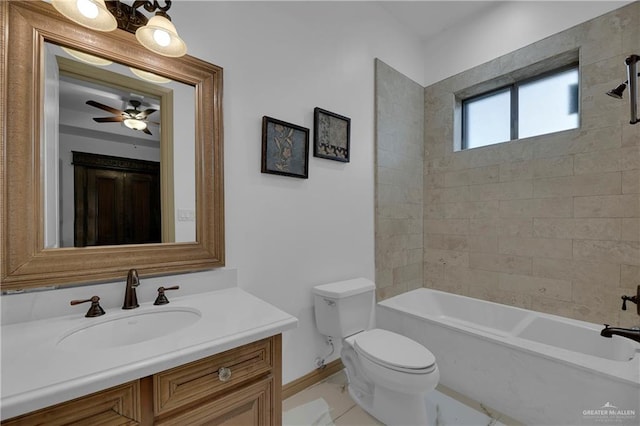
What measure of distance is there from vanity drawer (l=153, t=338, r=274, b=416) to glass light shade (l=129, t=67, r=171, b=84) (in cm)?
128

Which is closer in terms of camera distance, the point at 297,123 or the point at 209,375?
the point at 209,375

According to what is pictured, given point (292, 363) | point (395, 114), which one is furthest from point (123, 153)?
point (395, 114)

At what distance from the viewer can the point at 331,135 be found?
204 centimetres

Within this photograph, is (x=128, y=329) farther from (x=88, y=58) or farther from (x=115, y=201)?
(x=88, y=58)

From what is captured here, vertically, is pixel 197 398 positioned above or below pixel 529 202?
below

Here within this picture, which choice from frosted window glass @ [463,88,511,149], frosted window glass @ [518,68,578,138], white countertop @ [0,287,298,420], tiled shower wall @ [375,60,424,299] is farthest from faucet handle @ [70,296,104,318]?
frosted window glass @ [518,68,578,138]

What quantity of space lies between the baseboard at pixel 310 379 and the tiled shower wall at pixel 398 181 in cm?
69

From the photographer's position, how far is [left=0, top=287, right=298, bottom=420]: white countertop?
0.62m

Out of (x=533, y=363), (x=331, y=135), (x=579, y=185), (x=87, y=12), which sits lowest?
(x=533, y=363)

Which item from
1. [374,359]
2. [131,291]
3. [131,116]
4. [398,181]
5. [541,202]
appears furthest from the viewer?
[398,181]

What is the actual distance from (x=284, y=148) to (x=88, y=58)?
3.29ft

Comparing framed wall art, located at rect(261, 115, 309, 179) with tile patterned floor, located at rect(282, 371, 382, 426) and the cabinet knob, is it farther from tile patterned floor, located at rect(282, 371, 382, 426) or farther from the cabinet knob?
tile patterned floor, located at rect(282, 371, 382, 426)

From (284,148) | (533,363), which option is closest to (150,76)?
(284,148)

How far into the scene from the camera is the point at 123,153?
1.26m
